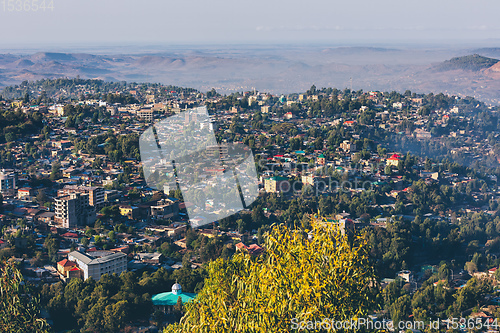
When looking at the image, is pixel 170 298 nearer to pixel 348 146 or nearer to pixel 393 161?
pixel 393 161

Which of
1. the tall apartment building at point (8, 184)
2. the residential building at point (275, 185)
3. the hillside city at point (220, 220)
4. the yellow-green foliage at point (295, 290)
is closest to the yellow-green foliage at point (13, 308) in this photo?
the yellow-green foliage at point (295, 290)

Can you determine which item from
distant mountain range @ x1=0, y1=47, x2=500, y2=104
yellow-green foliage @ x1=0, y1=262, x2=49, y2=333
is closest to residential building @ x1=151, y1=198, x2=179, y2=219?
yellow-green foliage @ x1=0, y1=262, x2=49, y2=333

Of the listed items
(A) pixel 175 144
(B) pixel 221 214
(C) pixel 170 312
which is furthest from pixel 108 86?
(C) pixel 170 312

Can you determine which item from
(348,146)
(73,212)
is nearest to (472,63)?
(348,146)

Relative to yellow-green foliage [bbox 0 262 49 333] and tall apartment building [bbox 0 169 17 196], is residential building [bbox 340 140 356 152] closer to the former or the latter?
tall apartment building [bbox 0 169 17 196]

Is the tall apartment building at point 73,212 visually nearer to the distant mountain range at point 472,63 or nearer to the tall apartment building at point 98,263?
the tall apartment building at point 98,263

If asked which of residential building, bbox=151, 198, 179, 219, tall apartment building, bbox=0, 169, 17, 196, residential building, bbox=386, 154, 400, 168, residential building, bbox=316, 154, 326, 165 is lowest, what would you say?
residential building, bbox=386, 154, 400, 168
